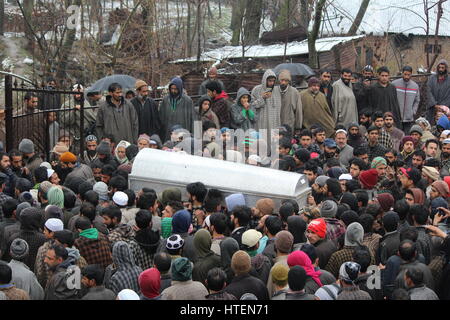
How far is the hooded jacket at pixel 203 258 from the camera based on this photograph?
7297 millimetres

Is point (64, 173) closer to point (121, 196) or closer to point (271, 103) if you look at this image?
point (121, 196)

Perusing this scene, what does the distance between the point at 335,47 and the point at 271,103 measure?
706 cm

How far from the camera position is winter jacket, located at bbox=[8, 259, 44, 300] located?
22.7 ft

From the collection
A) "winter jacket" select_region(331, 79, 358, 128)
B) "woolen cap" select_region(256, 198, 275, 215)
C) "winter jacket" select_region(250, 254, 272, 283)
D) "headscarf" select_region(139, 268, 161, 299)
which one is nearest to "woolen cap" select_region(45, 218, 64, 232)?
"headscarf" select_region(139, 268, 161, 299)

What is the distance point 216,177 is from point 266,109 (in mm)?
4106

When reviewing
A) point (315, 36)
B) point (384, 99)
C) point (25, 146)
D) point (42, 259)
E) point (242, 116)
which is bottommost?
point (42, 259)

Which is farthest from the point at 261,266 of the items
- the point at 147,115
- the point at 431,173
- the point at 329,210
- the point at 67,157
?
the point at 147,115

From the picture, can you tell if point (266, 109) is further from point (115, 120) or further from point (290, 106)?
point (115, 120)

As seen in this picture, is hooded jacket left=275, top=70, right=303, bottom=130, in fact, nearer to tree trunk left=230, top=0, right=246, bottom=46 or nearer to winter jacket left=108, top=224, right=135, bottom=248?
winter jacket left=108, top=224, right=135, bottom=248

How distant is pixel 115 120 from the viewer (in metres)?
12.9

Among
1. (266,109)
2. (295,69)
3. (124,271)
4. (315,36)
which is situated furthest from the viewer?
(315,36)

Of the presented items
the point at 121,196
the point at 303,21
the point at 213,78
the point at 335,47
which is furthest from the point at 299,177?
the point at 303,21

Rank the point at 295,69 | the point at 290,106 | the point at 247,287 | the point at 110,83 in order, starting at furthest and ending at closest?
the point at 295,69
the point at 110,83
the point at 290,106
the point at 247,287

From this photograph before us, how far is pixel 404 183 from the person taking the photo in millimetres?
10047
